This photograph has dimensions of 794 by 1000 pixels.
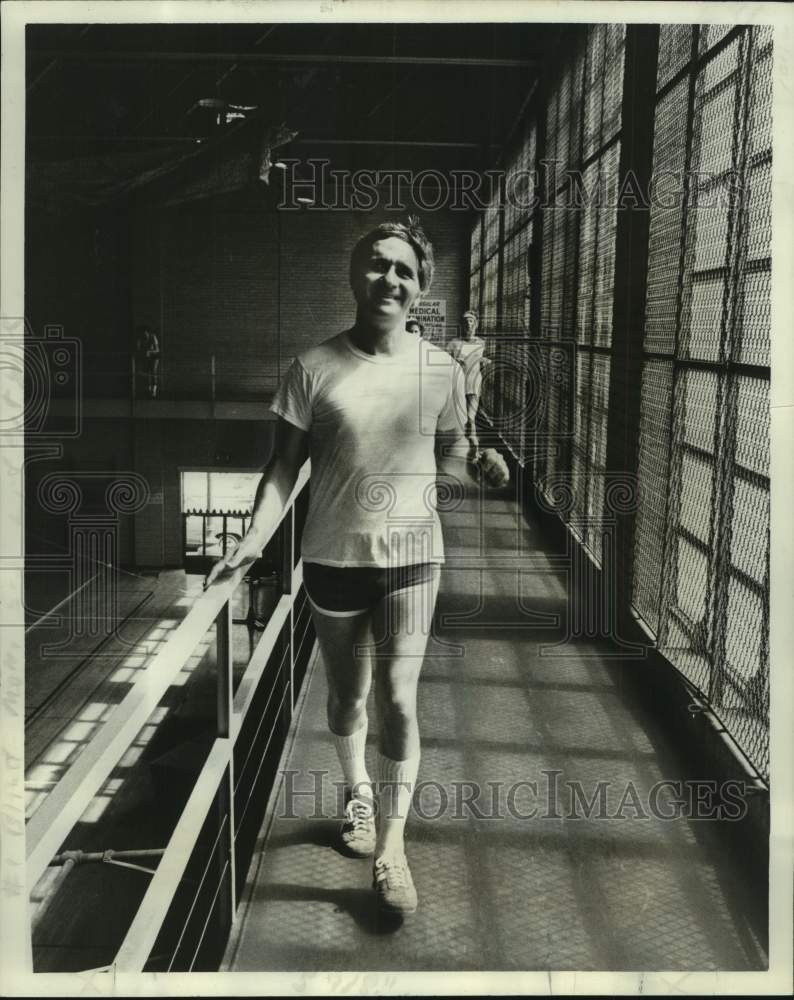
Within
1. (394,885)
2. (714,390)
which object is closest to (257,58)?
(714,390)

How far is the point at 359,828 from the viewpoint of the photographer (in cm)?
206

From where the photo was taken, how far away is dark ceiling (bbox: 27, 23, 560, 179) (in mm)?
2002

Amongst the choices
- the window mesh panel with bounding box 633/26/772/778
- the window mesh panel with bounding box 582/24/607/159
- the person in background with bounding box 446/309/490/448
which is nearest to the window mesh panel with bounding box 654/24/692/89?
the window mesh panel with bounding box 633/26/772/778

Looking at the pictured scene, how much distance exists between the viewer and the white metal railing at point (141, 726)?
1619 mm

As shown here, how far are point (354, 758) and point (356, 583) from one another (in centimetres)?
40

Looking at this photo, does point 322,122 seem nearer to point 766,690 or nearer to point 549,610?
point 549,610

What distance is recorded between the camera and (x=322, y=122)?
6.66 feet

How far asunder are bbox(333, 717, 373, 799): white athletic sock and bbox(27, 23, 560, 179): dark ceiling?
Result: 1.27 m

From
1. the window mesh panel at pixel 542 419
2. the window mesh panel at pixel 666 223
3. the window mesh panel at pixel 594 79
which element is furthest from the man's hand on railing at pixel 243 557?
the window mesh panel at pixel 594 79

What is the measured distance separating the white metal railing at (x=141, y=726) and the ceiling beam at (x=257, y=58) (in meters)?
0.88

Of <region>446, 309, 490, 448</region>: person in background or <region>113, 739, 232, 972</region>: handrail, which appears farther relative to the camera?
<region>446, 309, 490, 448</region>: person in background

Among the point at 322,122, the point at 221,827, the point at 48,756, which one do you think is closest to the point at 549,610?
the point at 221,827

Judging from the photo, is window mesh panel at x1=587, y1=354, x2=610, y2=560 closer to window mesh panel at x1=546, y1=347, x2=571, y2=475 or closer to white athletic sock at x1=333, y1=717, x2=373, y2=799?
window mesh panel at x1=546, y1=347, x2=571, y2=475

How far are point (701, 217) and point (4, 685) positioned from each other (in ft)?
5.97
